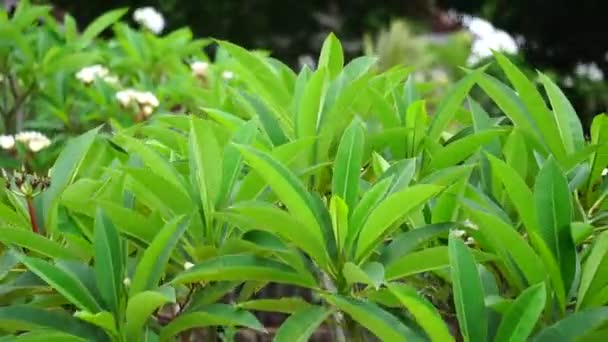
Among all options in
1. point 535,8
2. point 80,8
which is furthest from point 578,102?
point 80,8

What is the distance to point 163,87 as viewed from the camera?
2.79 metres

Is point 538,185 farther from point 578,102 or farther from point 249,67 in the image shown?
point 578,102

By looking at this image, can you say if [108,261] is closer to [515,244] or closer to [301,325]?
[301,325]

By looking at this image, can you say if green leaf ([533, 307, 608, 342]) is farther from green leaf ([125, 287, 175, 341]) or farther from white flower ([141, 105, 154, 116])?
white flower ([141, 105, 154, 116])

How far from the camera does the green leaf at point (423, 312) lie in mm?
998

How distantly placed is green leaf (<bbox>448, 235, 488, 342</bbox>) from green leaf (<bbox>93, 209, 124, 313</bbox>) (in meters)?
0.38

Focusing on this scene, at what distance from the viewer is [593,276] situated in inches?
42.4

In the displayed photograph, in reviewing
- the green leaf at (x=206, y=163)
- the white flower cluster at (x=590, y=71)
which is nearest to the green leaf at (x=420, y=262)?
the green leaf at (x=206, y=163)

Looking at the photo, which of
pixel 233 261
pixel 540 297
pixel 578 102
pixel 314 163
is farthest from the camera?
pixel 578 102

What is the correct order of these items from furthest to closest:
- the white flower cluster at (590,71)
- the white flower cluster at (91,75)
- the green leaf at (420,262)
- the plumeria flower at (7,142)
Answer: the white flower cluster at (590,71)
the white flower cluster at (91,75)
the plumeria flower at (7,142)
the green leaf at (420,262)

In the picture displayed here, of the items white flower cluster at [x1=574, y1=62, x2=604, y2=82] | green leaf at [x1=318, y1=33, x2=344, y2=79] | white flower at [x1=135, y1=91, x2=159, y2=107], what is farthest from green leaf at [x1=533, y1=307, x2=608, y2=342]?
white flower cluster at [x1=574, y1=62, x2=604, y2=82]

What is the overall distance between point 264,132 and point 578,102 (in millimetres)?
8053

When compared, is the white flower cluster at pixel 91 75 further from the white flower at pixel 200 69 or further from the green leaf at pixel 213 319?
the green leaf at pixel 213 319

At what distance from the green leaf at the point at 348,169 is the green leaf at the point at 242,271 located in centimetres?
11
